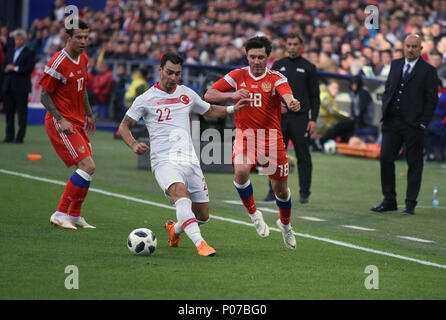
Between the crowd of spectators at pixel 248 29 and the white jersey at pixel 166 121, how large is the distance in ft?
40.6

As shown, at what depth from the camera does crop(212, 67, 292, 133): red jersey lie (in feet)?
30.8

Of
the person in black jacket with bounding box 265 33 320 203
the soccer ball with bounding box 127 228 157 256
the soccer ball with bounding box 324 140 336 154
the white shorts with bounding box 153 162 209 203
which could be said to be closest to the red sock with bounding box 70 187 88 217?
the white shorts with bounding box 153 162 209 203

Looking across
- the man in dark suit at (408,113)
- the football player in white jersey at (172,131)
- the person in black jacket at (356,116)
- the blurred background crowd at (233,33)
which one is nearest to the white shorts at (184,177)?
the football player in white jersey at (172,131)

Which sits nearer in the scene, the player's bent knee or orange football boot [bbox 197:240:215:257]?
orange football boot [bbox 197:240:215:257]

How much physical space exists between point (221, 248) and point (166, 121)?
140 cm

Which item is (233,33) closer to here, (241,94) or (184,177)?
(241,94)

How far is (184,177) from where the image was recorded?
8555 mm

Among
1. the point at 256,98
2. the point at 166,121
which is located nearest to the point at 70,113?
the point at 166,121

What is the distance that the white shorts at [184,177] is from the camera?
330 inches

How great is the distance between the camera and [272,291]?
6816 millimetres

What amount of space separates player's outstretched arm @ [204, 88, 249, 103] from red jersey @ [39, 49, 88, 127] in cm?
159

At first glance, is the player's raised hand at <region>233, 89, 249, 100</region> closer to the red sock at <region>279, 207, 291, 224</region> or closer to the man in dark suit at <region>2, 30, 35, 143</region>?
the red sock at <region>279, 207, 291, 224</region>
